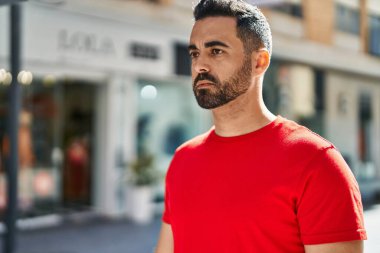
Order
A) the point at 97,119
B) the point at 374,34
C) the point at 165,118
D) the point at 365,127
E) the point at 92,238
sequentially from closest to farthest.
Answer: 1. the point at 92,238
2. the point at 97,119
3. the point at 165,118
4. the point at 374,34
5. the point at 365,127

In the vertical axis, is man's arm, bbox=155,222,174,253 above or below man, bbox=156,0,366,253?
below

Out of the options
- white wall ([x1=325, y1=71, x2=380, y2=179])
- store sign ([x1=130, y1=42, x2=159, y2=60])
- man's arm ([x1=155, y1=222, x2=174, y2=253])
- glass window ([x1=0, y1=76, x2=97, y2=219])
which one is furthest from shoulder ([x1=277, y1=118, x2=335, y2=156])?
white wall ([x1=325, y1=71, x2=380, y2=179])

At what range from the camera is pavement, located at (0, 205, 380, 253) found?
821 cm

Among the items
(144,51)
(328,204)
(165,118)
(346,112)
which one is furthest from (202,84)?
(346,112)

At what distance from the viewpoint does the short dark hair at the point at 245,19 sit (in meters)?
1.75

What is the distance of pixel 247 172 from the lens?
66.4 inches

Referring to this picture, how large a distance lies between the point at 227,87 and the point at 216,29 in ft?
0.63

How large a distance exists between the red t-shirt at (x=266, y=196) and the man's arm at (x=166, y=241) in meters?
0.15

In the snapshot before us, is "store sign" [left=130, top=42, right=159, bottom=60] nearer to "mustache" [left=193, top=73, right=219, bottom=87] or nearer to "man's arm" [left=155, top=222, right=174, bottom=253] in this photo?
"man's arm" [left=155, top=222, right=174, bottom=253]

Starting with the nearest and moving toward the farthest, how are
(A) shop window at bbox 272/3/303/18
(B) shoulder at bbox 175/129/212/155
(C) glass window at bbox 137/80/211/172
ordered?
(B) shoulder at bbox 175/129/212/155, (C) glass window at bbox 137/80/211/172, (A) shop window at bbox 272/3/303/18

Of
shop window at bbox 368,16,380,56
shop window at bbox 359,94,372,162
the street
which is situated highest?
shop window at bbox 368,16,380,56

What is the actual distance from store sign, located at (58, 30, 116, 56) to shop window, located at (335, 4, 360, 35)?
10711 millimetres

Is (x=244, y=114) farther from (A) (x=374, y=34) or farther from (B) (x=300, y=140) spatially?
(A) (x=374, y=34)

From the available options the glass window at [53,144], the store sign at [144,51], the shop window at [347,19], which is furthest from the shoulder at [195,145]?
the shop window at [347,19]
